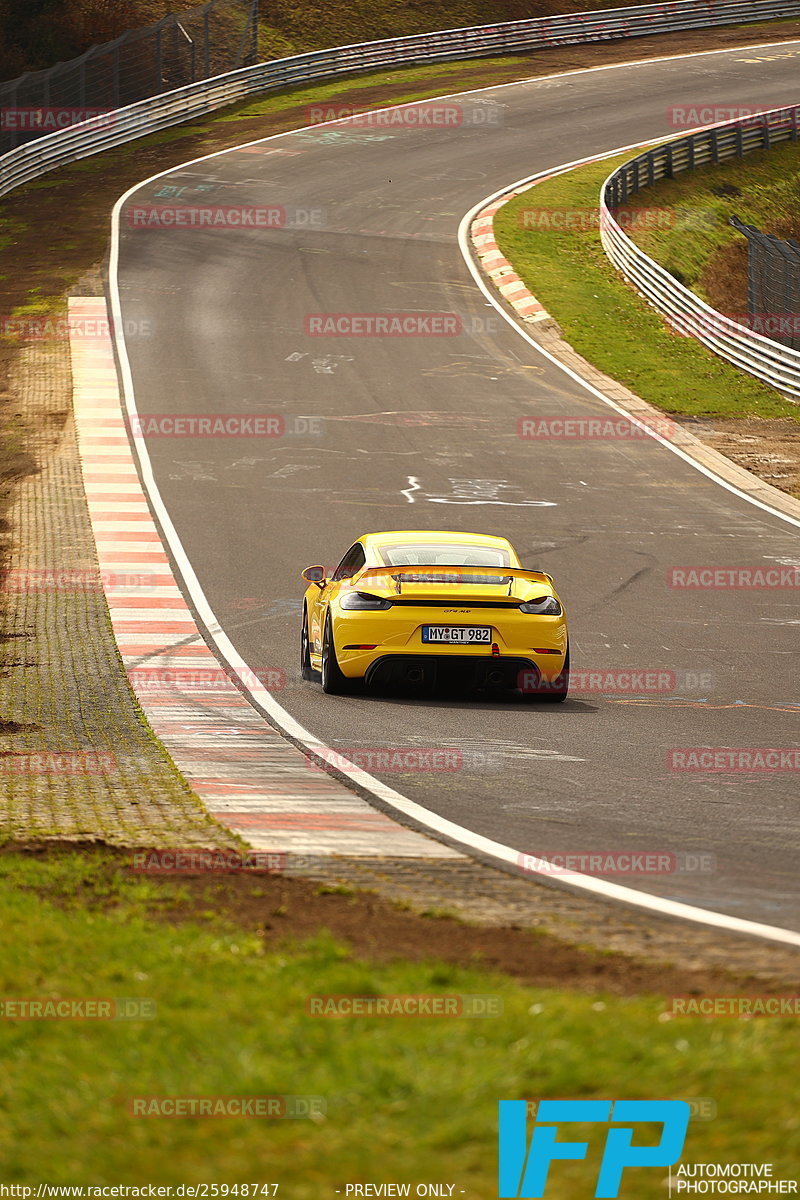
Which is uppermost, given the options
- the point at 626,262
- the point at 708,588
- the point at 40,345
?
the point at 626,262

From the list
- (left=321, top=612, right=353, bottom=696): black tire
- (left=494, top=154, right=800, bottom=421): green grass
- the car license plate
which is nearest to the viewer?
the car license plate

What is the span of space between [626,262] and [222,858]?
35.0 m

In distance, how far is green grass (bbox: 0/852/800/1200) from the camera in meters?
3.54

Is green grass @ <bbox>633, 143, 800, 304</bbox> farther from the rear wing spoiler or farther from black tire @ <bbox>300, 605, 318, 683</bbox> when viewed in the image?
the rear wing spoiler

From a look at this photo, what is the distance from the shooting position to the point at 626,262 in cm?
3950

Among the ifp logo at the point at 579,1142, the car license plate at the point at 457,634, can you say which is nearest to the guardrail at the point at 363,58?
the car license plate at the point at 457,634

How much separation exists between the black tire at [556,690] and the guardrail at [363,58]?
38.3 m

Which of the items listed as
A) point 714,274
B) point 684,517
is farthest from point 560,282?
point 684,517

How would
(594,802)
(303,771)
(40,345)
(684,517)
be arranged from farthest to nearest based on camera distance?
(40,345) → (684,517) → (303,771) → (594,802)

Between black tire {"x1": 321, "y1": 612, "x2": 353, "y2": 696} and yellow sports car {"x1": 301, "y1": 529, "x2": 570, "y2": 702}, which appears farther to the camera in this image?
black tire {"x1": 321, "y1": 612, "x2": 353, "y2": 696}

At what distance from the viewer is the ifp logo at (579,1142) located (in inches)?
137

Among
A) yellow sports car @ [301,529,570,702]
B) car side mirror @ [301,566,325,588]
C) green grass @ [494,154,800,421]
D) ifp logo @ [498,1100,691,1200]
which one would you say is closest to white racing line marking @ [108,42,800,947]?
yellow sports car @ [301,529,570,702]

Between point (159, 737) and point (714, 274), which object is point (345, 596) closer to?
point (159, 737)

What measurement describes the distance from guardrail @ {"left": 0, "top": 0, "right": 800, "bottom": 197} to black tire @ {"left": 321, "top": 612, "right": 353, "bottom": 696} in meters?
37.6
